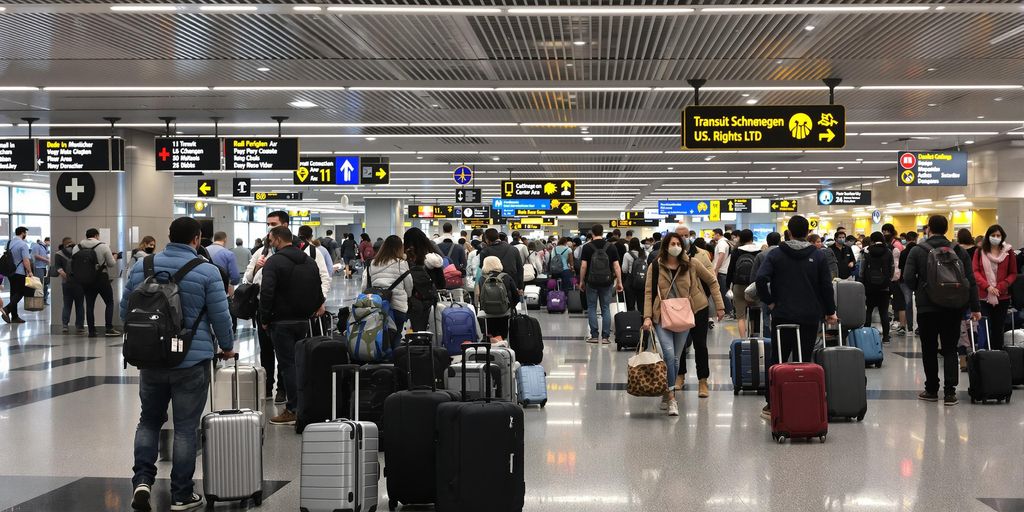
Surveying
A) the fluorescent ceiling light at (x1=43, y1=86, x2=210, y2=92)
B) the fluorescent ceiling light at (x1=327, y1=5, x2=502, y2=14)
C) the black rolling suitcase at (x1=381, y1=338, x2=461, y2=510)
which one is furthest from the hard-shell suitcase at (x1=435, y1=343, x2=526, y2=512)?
the fluorescent ceiling light at (x1=43, y1=86, x2=210, y2=92)

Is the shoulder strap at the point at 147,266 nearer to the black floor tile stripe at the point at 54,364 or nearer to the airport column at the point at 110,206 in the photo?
the black floor tile stripe at the point at 54,364

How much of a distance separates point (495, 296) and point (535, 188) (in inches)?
690

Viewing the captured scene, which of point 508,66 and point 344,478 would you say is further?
point 508,66

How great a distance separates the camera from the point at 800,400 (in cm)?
721

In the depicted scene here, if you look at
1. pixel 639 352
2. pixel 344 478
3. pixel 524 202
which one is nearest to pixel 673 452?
pixel 639 352

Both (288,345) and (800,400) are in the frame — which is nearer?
(800,400)

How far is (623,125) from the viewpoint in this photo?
17.0 m

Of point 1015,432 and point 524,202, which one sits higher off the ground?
point 524,202

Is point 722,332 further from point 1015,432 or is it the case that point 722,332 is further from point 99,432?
point 99,432

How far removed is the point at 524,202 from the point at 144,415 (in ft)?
77.5

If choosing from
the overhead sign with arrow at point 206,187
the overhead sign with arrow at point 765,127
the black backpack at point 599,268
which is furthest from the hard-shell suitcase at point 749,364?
the overhead sign with arrow at point 206,187

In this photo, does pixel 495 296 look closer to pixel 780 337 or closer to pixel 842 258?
pixel 780 337

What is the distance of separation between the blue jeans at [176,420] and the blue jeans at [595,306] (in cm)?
903

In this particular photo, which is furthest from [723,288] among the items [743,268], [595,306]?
[743,268]
